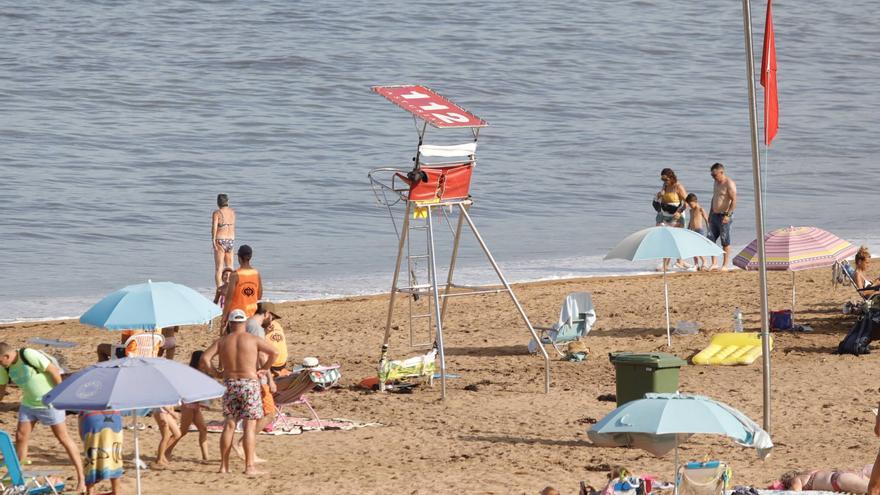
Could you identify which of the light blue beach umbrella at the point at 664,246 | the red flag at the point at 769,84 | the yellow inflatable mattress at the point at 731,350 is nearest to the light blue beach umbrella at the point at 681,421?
the red flag at the point at 769,84

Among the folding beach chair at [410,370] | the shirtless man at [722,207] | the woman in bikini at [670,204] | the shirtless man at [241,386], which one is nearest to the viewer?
the shirtless man at [241,386]

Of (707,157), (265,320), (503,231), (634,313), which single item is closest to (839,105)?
(707,157)

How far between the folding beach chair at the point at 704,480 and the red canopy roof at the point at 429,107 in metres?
4.41

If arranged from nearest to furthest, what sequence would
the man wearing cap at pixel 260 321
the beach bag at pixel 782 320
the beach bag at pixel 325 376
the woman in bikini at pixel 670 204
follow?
the man wearing cap at pixel 260 321 → the beach bag at pixel 325 376 → the beach bag at pixel 782 320 → the woman in bikini at pixel 670 204

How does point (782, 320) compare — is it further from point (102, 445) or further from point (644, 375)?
point (102, 445)

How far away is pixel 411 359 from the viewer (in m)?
13.3

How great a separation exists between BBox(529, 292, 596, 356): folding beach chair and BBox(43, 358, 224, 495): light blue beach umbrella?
624 centimetres

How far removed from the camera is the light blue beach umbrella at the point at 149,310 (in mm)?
11320

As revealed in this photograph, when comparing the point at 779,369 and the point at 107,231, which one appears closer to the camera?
the point at 779,369

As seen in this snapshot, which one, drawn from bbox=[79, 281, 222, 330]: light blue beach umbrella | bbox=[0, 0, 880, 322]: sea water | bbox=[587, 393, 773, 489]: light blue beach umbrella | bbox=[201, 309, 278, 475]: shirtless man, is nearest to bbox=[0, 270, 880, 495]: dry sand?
bbox=[201, 309, 278, 475]: shirtless man

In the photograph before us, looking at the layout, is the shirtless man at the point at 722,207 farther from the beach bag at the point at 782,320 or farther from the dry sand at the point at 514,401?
the beach bag at the point at 782,320

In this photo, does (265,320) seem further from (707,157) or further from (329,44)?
(329,44)

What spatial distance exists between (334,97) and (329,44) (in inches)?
274

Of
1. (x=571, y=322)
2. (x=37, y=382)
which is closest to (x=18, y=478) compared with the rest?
(x=37, y=382)
